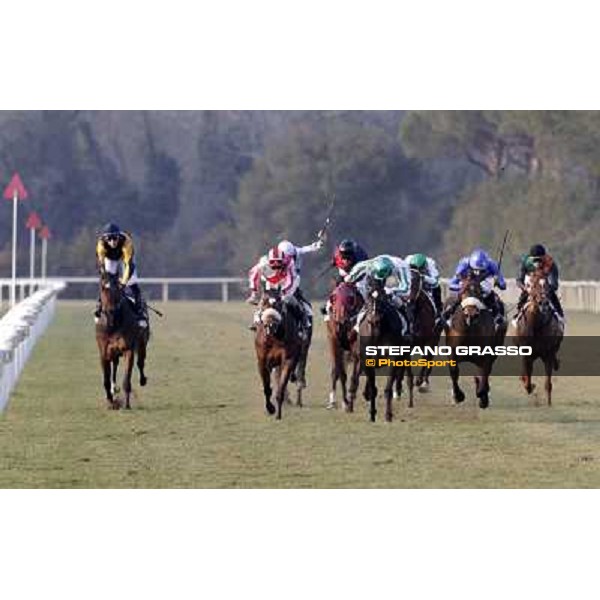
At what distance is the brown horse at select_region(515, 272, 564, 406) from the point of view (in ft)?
70.8

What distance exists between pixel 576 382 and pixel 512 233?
36.8m

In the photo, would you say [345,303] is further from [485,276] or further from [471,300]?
[485,276]

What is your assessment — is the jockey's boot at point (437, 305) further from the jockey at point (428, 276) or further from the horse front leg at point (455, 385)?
the horse front leg at point (455, 385)

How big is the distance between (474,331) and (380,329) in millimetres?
2029

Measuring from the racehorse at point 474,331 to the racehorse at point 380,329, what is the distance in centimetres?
154

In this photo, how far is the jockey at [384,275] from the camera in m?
19.3

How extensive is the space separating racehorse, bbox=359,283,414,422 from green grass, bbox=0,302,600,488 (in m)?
0.26

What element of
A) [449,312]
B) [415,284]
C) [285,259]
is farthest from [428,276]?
[285,259]

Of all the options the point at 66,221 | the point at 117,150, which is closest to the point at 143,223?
the point at 66,221

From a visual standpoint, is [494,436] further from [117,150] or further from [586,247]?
[117,150]

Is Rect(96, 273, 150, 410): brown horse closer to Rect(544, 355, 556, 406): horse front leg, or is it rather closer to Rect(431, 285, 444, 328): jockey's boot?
Rect(431, 285, 444, 328): jockey's boot

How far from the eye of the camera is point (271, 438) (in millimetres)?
17969

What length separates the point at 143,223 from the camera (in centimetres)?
8000

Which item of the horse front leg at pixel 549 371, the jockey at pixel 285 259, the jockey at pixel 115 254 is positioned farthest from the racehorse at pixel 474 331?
the jockey at pixel 115 254
